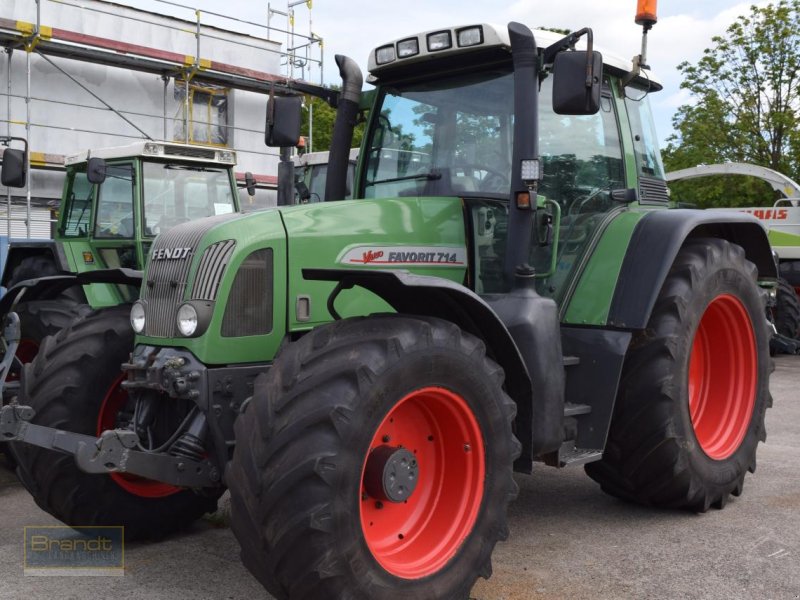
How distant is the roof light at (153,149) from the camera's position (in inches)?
353

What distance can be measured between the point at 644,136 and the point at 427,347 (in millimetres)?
2583

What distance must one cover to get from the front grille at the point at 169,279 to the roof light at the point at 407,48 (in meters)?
1.28

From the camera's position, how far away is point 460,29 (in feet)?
15.0

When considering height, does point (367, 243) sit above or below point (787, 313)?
above

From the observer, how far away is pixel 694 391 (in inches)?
219

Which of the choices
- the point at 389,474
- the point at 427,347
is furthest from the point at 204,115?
the point at 389,474

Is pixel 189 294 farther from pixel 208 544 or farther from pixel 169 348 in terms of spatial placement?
pixel 208 544

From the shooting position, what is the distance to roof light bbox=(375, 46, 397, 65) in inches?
191

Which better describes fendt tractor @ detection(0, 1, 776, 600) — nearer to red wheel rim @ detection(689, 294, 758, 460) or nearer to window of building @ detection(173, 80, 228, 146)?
red wheel rim @ detection(689, 294, 758, 460)

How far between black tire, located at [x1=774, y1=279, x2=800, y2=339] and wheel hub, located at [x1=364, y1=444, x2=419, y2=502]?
10.9 m

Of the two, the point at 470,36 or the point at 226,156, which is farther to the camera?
the point at 226,156

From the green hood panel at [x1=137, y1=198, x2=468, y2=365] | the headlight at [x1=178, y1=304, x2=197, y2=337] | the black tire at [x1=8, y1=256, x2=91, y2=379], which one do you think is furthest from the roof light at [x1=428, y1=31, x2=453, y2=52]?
the black tire at [x1=8, y1=256, x2=91, y2=379]

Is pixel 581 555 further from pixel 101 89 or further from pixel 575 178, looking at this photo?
pixel 101 89

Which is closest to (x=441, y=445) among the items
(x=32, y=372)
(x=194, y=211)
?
(x=32, y=372)
